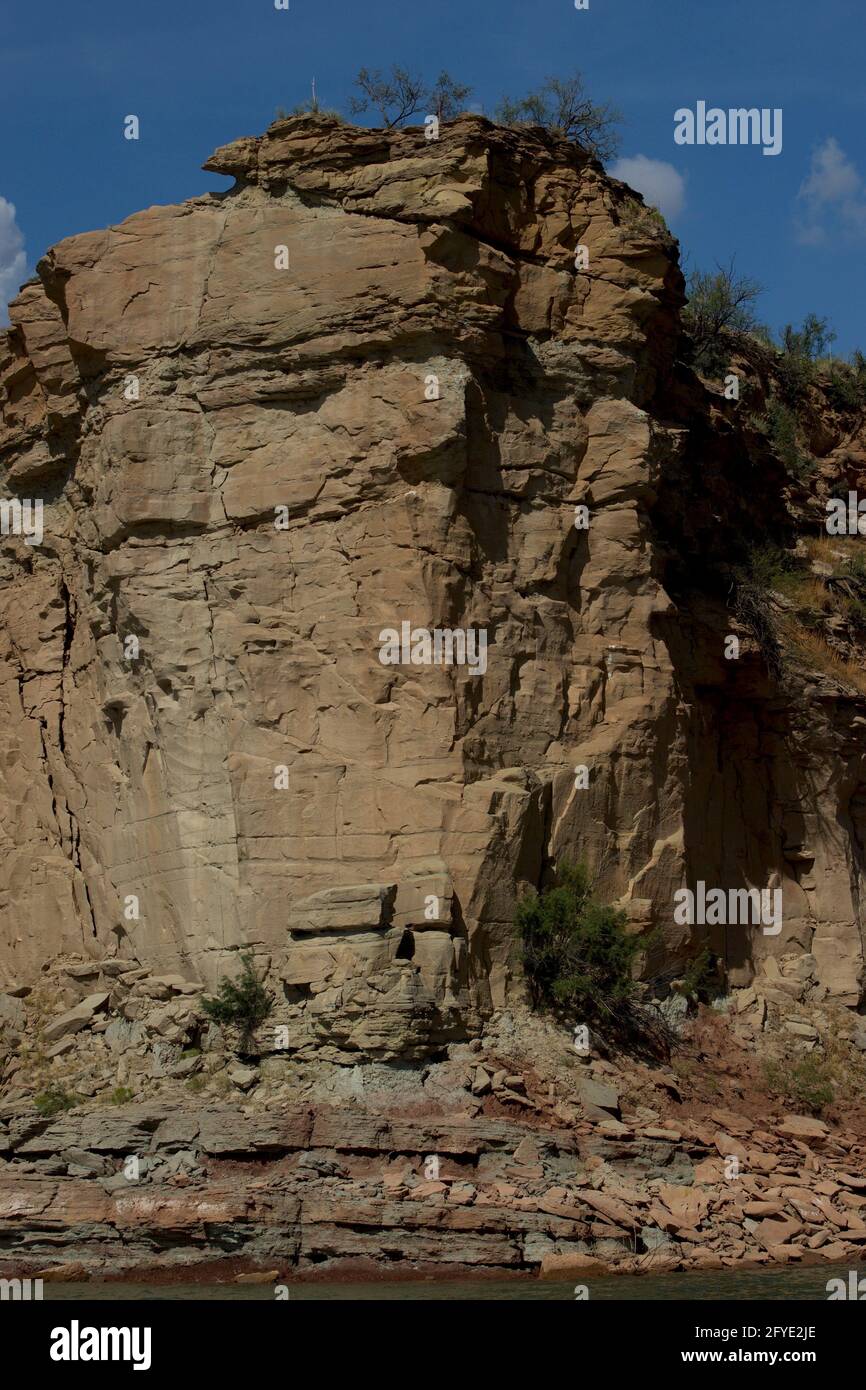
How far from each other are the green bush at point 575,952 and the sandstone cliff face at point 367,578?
13.2 inches

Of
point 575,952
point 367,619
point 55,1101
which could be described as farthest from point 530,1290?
point 367,619

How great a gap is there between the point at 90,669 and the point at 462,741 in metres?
6.56

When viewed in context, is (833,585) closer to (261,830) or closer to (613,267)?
(613,267)

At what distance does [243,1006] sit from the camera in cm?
2453

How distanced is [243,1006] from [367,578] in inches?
219

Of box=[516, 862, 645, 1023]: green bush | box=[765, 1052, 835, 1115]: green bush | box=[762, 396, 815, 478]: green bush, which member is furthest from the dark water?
box=[762, 396, 815, 478]: green bush

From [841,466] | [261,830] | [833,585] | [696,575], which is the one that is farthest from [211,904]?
[841,466]

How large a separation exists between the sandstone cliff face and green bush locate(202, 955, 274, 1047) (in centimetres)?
35

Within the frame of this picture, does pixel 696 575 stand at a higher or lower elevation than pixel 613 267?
lower

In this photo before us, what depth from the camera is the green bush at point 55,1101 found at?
24.3 m

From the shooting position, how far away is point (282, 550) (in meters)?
26.7

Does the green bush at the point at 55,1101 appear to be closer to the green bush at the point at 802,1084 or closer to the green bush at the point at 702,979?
the green bush at the point at 702,979

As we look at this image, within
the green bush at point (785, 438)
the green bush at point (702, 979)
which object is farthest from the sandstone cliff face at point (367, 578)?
the green bush at point (785, 438)

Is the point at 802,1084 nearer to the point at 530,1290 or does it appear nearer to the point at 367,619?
the point at 530,1290
